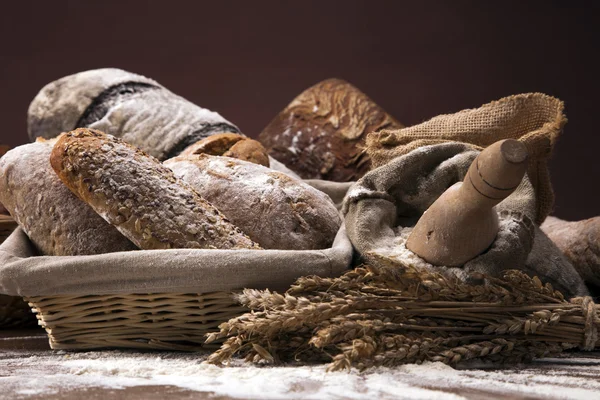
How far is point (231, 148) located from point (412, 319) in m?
1.03

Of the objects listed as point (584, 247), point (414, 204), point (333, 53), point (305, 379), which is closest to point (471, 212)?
point (414, 204)

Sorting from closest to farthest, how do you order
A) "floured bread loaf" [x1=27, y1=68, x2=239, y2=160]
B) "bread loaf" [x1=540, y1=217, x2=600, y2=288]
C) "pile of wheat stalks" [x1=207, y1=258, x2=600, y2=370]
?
A: "pile of wheat stalks" [x1=207, y1=258, x2=600, y2=370], "bread loaf" [x1=540, y1=217, x2=600, y2=288], "floured bread loaf" [x1=27, y1=68, x2=239, y2=160]

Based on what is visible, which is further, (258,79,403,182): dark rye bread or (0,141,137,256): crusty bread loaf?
(258,79,403,182): dark rye bread

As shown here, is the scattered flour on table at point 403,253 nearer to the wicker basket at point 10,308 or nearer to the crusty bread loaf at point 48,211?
the crusty bread loaf at point 48,211

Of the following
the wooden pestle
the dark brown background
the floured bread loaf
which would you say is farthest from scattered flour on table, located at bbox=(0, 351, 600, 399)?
the dark brown background

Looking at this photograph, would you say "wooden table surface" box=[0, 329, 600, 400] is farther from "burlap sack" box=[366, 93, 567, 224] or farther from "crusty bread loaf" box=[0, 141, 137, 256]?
"burlap sack" box=[366, 93, 567, 224]

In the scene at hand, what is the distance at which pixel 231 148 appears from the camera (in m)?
2.25

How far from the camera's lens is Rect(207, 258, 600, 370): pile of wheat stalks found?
130 centimetres

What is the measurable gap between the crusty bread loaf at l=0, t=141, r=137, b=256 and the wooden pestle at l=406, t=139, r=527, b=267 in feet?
2.12

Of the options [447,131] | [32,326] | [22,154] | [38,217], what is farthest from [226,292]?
[32,326]

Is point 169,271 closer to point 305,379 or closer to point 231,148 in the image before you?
point 305,379

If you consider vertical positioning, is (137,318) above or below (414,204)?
below

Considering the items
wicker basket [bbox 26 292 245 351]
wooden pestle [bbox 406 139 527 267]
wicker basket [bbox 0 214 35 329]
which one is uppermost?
wooden pestle [bbox 406 139 527 267]

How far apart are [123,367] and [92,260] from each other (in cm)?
24
